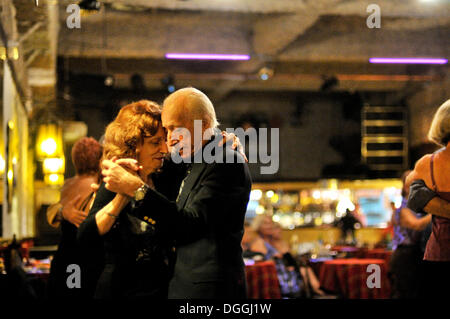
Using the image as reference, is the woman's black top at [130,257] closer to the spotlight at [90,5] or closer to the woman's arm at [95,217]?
the woman's arm at [95,217]

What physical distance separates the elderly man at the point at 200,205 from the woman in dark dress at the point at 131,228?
0.76 ft

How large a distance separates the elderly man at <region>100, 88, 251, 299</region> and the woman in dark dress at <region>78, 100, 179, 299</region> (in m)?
0.23

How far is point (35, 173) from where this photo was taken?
10625 millimetres

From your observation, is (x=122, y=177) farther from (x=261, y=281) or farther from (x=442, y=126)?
(x=261, y=281)

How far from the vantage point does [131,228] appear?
2.52 metres

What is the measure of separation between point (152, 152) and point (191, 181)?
0.38 m

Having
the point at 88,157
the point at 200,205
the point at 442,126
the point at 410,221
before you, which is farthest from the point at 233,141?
the point at 410,221

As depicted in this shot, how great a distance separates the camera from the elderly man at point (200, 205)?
209 centimetres

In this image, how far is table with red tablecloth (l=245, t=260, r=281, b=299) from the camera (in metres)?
6.38

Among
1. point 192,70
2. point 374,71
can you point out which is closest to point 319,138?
point 374,71

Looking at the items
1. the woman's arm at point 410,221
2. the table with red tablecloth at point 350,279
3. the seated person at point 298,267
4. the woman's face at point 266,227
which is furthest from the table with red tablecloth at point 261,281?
the woman's arm at point 410,221

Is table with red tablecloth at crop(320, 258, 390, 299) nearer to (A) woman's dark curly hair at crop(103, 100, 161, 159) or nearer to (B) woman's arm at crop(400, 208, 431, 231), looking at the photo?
(B) woman's arm at crop(400, 208, 431, 231)
